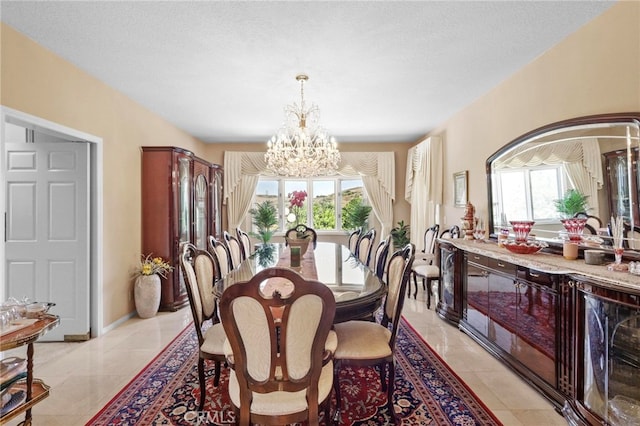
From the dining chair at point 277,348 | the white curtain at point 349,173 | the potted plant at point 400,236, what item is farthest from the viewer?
the white curtain at point 349,173

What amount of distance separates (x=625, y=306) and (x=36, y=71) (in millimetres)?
4335

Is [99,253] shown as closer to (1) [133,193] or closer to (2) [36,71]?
(1) [133,193]

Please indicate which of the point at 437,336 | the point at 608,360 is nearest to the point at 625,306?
the point at 608,360

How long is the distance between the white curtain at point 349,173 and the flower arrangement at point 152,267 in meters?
2.28

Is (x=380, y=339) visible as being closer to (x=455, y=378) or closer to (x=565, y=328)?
(x=455, y=378)

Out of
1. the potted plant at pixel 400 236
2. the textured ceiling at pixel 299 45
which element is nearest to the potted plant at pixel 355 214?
the potted plant at pixel 400 236

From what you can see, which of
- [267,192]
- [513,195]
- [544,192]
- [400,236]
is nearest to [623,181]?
[544,192]

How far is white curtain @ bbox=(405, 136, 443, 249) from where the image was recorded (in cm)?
504

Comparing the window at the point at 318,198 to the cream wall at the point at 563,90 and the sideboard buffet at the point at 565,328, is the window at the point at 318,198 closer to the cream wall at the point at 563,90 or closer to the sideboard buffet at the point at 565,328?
the cream wall at the point at 563,90

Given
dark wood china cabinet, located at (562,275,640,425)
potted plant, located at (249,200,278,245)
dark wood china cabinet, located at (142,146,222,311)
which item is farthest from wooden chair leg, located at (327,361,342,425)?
potted plant, located at (249,200,278,245)

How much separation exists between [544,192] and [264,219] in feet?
15.5

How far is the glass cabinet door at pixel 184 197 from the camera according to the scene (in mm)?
4285

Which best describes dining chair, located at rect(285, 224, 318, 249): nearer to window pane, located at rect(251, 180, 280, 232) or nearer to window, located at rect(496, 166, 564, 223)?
window pane, located at rect(251, 180, 280, 232)

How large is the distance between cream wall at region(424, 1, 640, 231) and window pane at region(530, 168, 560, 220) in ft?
1.49
